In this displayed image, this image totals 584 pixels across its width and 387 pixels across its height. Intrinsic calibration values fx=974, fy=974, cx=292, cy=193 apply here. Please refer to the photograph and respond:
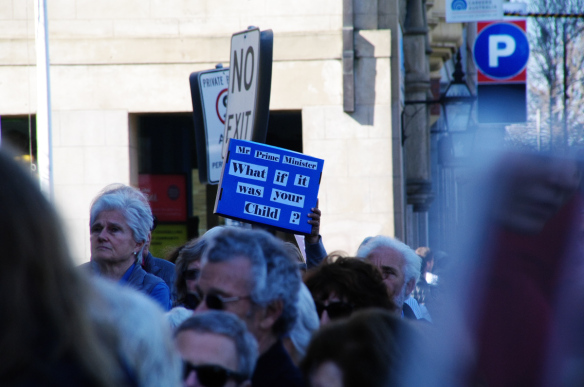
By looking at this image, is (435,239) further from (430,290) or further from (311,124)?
(430,290)

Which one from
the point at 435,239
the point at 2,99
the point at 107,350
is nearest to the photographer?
the point at 107,350

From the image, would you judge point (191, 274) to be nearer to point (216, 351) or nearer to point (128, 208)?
point (128, 208)

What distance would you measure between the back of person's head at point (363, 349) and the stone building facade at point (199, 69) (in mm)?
10030

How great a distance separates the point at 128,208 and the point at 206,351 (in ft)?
8.90

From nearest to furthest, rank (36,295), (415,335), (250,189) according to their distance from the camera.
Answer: (36,295) < (415,335) < (250,189)

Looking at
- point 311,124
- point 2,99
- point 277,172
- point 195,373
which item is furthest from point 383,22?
point 195,373

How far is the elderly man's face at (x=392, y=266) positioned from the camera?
5.78 meters

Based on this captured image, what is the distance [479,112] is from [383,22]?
855 cm

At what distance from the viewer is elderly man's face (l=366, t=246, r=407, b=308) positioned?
5777 millimetres

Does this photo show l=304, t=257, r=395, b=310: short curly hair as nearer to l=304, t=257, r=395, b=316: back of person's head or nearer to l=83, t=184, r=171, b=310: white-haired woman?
l=304, t=257, r=395, b=316: back of person's head

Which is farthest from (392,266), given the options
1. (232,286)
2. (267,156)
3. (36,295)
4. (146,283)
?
(36,295)

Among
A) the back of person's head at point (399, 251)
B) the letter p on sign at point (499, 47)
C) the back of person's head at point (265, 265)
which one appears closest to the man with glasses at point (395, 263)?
the back of person's head at point (399, 251)

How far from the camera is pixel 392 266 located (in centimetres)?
585

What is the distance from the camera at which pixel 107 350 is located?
6.15ft
